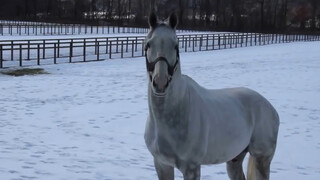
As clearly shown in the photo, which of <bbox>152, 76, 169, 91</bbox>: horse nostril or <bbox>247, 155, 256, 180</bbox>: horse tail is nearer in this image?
<bbox>152, 76, 169, 91</bbox>: horse nostril

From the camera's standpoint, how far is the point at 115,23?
82.9m

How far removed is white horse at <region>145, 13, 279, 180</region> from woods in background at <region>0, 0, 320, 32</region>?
240 ft

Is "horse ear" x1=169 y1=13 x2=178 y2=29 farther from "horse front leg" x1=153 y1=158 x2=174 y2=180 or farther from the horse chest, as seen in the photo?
"horse front leg" x1=153 y1=158 x2=174 y2=180

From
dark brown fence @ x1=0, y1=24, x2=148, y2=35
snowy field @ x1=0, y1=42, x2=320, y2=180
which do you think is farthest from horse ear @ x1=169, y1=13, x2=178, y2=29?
dark brown fence @ x1=0, y1=24, x2=148, y2=35

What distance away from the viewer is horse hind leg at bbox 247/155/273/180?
4438mm

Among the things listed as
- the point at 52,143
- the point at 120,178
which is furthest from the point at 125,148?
the point at 120,178

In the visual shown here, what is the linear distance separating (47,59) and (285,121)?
1478 centimetres

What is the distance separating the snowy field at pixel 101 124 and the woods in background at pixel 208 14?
60.8 metres

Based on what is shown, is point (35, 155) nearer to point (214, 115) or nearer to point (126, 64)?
point (214, 115)

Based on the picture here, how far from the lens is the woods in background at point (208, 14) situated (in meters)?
82.9

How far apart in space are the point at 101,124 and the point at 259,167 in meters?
5.78

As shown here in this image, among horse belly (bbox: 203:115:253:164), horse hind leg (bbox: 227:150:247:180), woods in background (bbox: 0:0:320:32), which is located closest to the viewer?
horse belly (bbox: 203:115:253:164)

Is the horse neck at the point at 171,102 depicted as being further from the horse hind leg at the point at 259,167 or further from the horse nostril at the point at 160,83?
the horse hind leg at the point at 259,167

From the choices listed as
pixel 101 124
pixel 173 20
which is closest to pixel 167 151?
pixel 173 20
